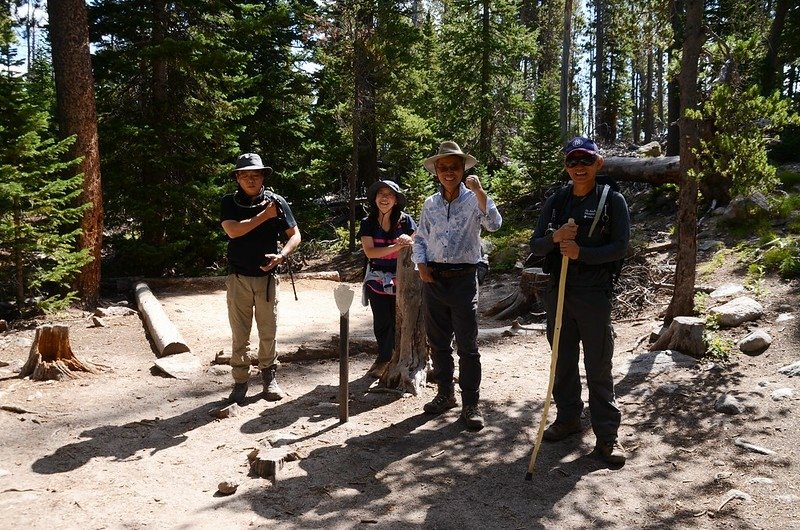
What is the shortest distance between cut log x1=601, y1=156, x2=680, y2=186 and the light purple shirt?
369 inches

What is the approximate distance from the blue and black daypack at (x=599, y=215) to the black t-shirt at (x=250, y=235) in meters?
2.36

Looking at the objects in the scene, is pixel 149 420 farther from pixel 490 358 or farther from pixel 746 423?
pixel 746 423

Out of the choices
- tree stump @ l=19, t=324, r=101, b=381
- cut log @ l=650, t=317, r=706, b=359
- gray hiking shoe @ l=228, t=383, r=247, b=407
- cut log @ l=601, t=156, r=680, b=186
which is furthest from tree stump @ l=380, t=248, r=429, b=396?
cut log @ l=601, t=156, r=680, b=186

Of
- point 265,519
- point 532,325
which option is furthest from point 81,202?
point 265,519

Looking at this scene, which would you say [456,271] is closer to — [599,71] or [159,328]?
[159,328]

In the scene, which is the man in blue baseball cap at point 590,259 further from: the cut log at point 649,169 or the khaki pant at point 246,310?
the cut log at point 649,169

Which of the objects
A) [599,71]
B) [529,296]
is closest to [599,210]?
[529,296]

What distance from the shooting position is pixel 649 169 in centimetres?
1383

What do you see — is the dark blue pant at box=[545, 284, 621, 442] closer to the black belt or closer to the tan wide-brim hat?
the black belt

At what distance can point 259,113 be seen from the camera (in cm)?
1786

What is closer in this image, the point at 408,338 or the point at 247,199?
the point at 247,199

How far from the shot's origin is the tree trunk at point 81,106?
9.91 meters

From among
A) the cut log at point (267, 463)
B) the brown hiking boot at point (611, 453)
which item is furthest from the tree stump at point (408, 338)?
the brown hiking boot at point (611, 453)

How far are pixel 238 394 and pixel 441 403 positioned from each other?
77.3 inches
